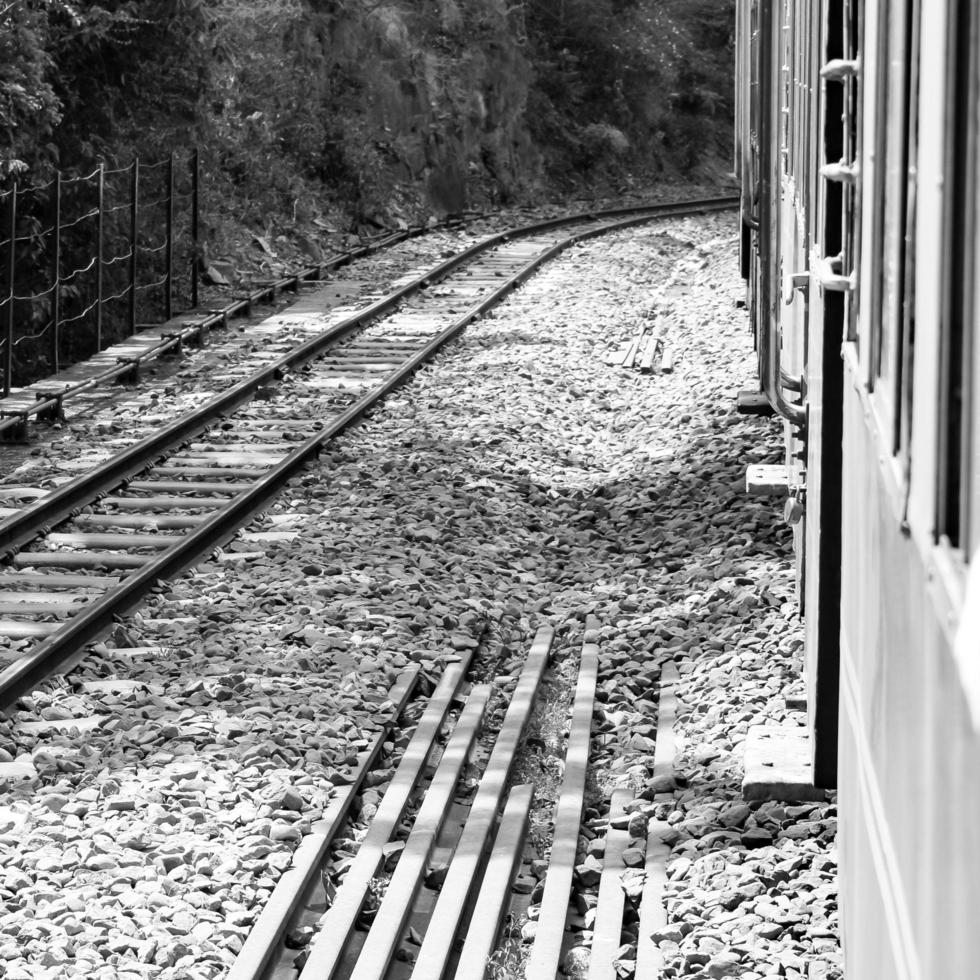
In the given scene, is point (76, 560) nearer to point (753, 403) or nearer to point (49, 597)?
point (49, 597)

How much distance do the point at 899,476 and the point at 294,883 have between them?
3024 millimetres

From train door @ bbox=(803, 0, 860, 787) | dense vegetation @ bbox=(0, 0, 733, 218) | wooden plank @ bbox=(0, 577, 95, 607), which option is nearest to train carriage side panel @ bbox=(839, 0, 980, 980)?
train door @ bbox=(803, 0, 860, 787)

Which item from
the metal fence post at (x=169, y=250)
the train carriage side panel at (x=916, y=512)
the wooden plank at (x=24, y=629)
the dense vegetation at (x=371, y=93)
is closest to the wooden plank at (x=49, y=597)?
the wooden plank at (x=24, y=629)

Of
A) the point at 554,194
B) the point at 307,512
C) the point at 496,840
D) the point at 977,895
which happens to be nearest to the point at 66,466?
the point at 307,512

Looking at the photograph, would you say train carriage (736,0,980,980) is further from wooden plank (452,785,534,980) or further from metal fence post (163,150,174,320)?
metal fence post (163,150,174,320)

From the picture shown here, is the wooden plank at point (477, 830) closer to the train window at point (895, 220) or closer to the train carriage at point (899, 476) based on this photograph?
the train carriage at point (899, 476)

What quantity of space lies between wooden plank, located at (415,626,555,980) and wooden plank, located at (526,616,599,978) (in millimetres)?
207

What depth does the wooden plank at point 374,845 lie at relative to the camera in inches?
176

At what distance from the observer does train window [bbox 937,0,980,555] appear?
1.66 metres

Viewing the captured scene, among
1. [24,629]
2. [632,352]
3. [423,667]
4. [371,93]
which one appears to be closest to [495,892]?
[423,667]

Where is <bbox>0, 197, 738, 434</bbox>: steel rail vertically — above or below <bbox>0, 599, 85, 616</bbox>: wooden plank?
above

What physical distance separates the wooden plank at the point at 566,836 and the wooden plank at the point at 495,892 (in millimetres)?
111

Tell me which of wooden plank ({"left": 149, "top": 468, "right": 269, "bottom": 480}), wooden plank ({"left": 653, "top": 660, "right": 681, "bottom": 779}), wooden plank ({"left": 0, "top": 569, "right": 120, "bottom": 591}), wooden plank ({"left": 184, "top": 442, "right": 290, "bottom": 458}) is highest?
wooden plank ({"left": 184, "top": 442, "right": 290, "bottom": 458})

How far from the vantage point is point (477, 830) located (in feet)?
17.6
